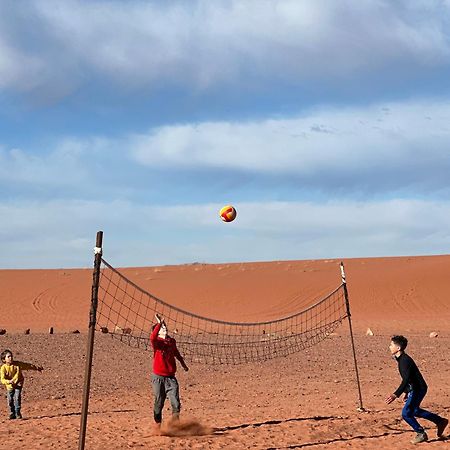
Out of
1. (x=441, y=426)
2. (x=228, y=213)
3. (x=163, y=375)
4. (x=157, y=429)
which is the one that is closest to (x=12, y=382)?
(x=157, y=429)

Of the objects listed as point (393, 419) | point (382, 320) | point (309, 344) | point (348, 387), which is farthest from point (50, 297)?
point (393, 419)

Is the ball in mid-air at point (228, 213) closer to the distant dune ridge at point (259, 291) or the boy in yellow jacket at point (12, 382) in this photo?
the boy in yellow jacket at point (12, 382)

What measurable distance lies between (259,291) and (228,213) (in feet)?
107

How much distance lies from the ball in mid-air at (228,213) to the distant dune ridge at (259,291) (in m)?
16.7

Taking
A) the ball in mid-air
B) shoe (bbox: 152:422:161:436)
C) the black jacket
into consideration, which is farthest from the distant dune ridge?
shoe (bbox: 152:422:161:436)

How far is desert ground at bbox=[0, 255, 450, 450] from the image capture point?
10.2 metres

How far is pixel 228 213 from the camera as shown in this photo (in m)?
14.2

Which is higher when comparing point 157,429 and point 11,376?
point 11,376

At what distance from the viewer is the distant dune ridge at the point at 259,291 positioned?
36625 mm

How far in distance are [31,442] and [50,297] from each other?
3751cm

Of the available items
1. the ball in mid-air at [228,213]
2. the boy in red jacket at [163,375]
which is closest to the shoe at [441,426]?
the boy in red jacket at [163,375]

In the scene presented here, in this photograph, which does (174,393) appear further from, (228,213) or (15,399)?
(228,213)

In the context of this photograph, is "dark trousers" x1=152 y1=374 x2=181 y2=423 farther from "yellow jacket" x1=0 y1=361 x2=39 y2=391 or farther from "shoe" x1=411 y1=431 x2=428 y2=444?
"shoe" x1=411 y1=431 x2=428 y2=444

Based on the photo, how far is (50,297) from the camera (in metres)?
46.3
